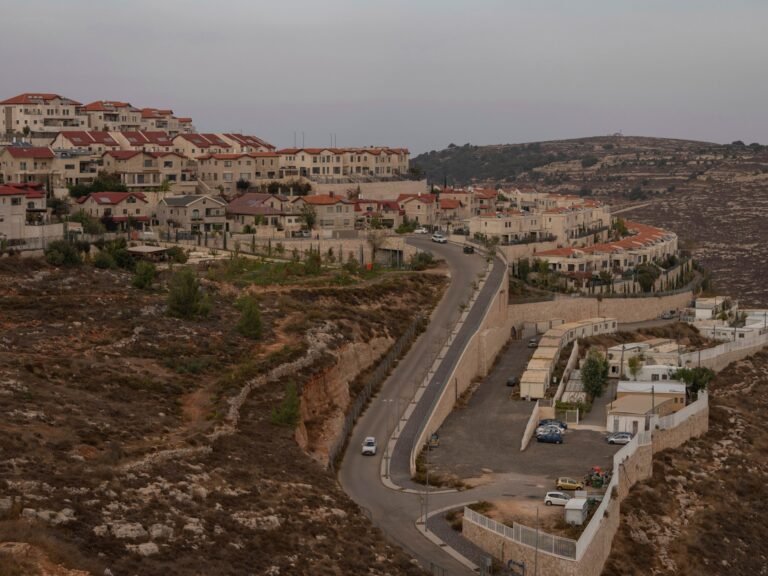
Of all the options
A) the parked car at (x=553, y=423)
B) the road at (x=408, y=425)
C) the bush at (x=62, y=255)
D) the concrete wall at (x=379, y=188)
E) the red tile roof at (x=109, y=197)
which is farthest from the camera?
the concrete wall at (x=379, y=188)

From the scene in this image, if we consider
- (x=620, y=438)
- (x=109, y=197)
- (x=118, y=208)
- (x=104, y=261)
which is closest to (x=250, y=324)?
(x=104, y=261)

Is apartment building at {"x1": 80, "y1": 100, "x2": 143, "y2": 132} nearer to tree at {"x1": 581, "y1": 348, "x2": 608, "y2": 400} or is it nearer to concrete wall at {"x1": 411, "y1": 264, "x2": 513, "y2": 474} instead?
concrete wall at {"x1": 411, "y1": 264, "x2": 513, "y2": 474}

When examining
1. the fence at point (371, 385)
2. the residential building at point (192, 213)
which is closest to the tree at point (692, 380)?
the fence at point (371, 385)

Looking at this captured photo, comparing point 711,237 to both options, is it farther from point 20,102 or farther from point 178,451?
point 178,451

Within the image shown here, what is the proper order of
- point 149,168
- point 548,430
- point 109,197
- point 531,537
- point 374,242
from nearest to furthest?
1. point 531,537
2. point 548,430
3. point 374,242
4. point 109,197
5. point 149,168

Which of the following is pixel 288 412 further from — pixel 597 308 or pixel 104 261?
pixel 597 308

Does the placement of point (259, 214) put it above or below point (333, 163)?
below

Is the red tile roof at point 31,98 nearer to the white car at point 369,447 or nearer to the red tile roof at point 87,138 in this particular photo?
the red tile roof at point 87,138
